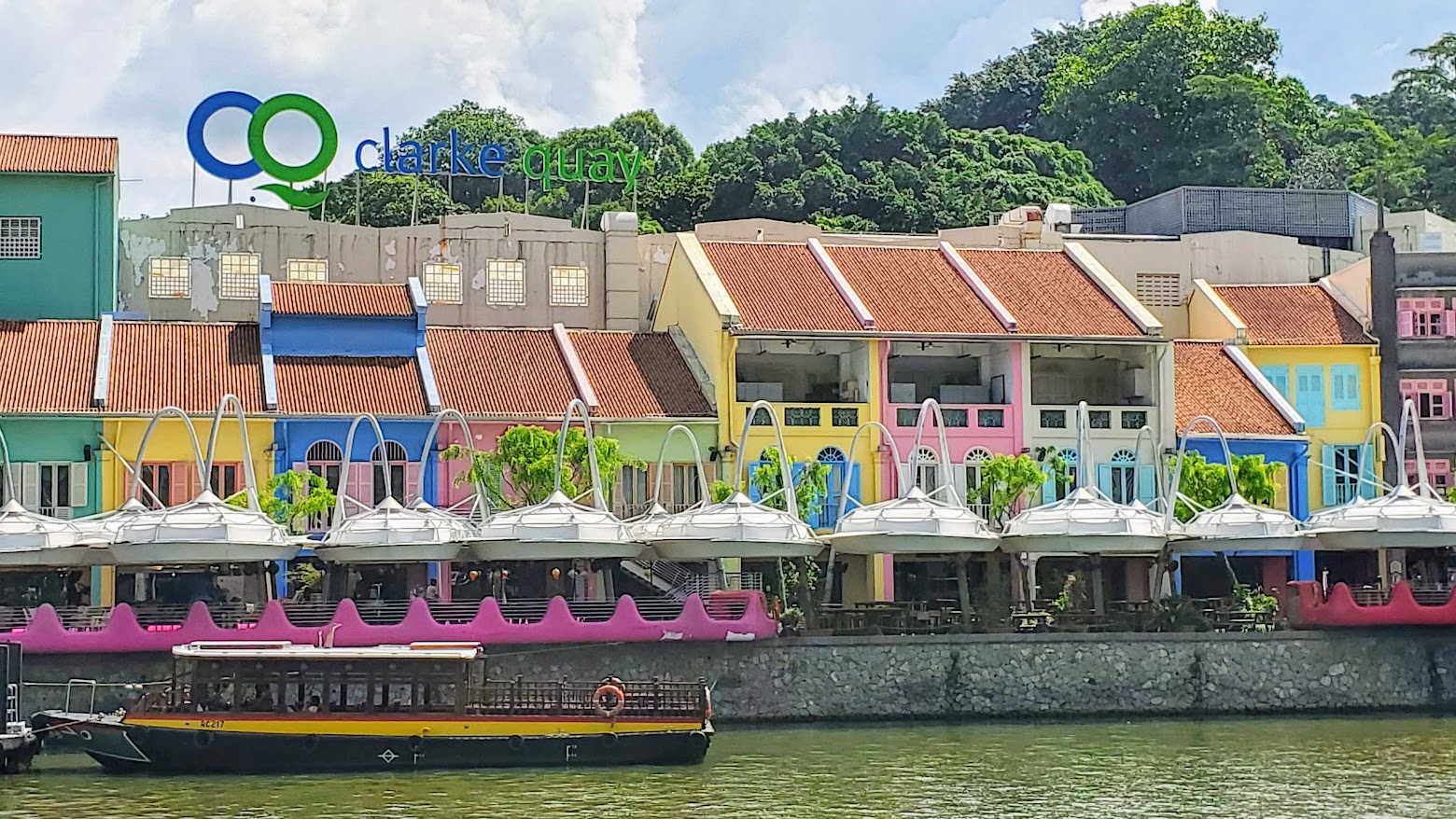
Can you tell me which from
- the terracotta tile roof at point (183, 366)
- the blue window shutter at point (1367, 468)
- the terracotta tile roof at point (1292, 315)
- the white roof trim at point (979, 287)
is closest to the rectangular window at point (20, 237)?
the terracotta tile roof at point (183, 366)

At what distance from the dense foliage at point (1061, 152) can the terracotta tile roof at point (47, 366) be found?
25.8 meters

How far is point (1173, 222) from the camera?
7094cm

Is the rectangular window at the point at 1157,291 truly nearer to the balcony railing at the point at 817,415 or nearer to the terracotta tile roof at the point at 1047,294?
the terracotta tile roof at the point at 1047,294

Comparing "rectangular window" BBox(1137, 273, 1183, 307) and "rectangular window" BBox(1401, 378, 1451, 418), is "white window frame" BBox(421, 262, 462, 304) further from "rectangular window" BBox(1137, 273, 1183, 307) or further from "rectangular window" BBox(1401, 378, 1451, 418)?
"rectangular window" BBox(1401, 378, 1451, 418)

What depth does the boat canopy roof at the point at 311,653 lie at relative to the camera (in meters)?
37.1

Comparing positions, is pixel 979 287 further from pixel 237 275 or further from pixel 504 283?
pixel 237 275

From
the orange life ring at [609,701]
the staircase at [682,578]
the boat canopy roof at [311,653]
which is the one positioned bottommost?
the orange life ring at [609,701]

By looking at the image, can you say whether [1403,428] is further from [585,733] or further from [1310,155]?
[1310,155]

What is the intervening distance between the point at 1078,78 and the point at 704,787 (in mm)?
68342

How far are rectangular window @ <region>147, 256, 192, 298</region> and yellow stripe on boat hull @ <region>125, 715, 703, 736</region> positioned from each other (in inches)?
984

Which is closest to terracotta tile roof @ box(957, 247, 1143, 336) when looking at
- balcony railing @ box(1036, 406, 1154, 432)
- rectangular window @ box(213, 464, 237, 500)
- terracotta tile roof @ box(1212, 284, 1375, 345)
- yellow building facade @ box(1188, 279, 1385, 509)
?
balcony railing @ box(1036, 406, 1154, 432)

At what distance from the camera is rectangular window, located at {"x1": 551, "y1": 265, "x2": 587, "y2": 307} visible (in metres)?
62.3

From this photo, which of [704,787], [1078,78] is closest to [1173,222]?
[1078,78]

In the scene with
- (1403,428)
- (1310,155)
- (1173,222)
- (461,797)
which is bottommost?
(461,797)
